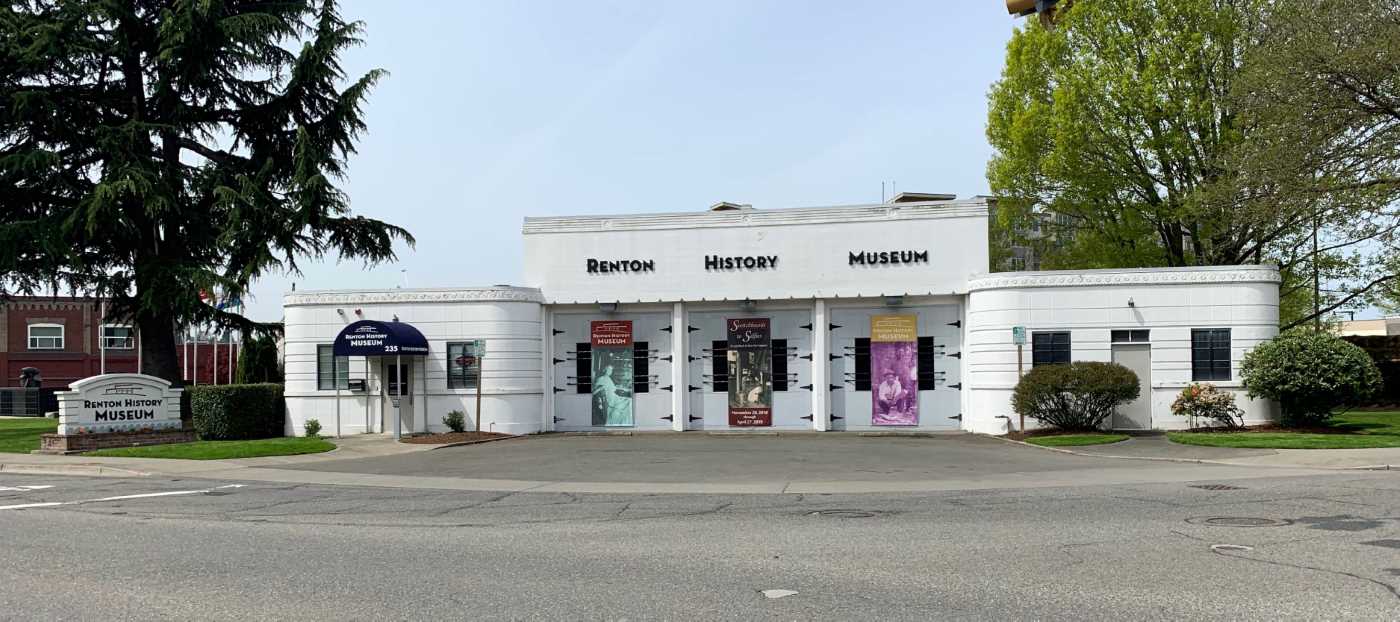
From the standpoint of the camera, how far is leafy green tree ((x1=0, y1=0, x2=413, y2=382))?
2898 cm

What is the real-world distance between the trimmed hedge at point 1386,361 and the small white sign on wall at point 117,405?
33522mm

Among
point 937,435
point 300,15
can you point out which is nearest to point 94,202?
point 300,15

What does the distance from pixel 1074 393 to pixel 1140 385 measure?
8.02ft

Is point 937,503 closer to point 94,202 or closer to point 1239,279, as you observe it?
point 1239,279

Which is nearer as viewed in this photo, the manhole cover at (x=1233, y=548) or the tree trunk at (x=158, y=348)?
the manhole cover at (x=1233, y=548)

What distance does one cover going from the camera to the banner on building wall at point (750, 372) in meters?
27.7

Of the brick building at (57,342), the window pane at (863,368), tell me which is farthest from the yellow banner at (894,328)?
the brick building at (57,342)

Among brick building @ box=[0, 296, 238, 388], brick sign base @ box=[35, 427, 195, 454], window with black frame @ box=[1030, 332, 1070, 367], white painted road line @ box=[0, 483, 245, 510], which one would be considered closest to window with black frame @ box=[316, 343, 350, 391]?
brick sign base @ box=[35, 427, 195, 454]

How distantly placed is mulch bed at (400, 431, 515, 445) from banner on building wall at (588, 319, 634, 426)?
8.50 ft

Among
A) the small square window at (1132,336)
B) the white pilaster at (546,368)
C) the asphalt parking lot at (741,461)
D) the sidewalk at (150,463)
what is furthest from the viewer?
the white pilaster at (546,368)

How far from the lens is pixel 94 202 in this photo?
91.5 ft

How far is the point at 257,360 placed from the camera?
33.2 metres

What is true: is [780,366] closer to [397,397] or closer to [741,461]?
[741,461]

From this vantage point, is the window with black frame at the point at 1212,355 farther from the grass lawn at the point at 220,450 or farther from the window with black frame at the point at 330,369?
the window with black frame at the point at 330,369
